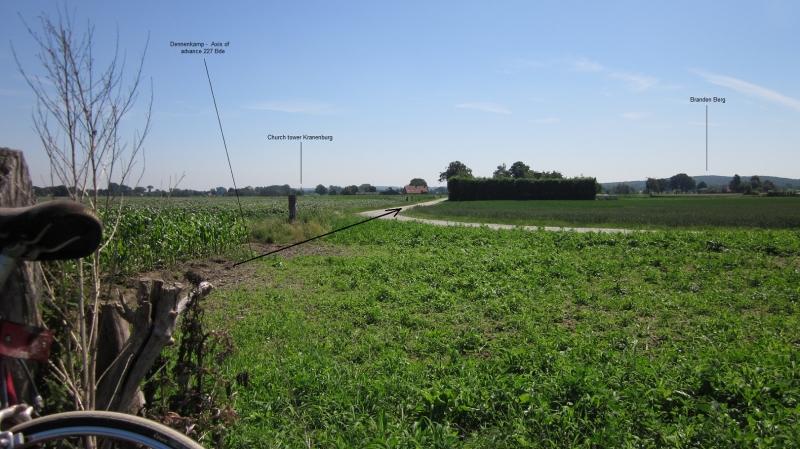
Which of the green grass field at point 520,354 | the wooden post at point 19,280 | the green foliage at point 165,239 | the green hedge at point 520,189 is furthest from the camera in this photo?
the green hedge at point 520,189

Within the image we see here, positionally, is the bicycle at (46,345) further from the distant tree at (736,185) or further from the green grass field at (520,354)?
the distant tree at (736,185)

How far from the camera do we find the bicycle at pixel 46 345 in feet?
4.81

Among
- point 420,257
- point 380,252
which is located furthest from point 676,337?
point 380,252

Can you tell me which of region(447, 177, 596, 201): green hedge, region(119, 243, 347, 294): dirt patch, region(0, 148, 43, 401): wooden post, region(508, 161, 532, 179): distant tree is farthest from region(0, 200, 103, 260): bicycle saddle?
region(508, 161, 532, 179): distant tree

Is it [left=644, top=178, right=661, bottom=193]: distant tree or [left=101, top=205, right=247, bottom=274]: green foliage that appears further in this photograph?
[left=644, top=178, right=661, bottom=193]: distant tree

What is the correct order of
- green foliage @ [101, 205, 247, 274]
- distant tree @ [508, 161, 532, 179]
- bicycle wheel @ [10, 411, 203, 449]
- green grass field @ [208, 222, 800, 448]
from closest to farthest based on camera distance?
bicycle wheel @ [10, 411, 203, 449] → green grass field @ [208, 222, 800, 448] → green foliage @ [101, 205, 247, 274] → distant tree @ [508, 161, 532, 179]

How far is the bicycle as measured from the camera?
1.46 m

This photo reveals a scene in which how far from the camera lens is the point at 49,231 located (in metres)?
1.59

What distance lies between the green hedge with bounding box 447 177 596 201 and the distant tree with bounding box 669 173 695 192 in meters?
39.2

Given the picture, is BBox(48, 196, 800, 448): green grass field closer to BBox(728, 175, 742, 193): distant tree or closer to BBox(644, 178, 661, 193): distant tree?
BBox(728, 175, 742, 193): distant tree

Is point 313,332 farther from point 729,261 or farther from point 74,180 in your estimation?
point 729,261

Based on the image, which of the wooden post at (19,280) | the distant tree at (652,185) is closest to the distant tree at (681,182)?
the distant tree at (652,185)

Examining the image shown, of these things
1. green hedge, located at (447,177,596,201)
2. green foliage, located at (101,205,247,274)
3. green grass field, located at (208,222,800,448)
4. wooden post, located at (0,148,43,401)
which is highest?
green hedge, located at (447,177,596,201)

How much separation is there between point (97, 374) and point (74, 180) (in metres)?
0.97
